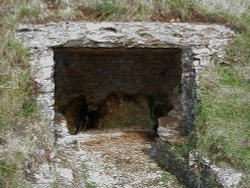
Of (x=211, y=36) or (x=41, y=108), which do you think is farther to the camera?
(x=211, y=36)

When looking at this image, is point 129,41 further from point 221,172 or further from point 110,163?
point 221,172

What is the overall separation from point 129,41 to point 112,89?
2361 millimetres

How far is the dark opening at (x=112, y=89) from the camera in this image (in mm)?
8109

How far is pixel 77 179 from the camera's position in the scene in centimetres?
525

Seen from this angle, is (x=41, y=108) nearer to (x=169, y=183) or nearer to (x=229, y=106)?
(x=169, y=183)

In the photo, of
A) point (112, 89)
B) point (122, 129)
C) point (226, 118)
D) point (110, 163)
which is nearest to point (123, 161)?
point (110, 163)

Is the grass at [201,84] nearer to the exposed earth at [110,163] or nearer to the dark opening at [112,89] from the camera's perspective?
the exposed earth at [110,163]

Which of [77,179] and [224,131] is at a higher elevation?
[224,131]

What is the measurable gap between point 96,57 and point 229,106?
313cm

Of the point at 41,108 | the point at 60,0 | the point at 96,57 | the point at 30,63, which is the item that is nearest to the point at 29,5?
the point at 60,0

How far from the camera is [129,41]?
20.0 ft

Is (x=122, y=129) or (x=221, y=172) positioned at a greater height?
(x=221, y=172)

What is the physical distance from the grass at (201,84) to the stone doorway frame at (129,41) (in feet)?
0.41

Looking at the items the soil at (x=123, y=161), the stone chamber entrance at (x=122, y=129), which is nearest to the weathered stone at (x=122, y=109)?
the stone chamber entrance at (x=122, y=129)
